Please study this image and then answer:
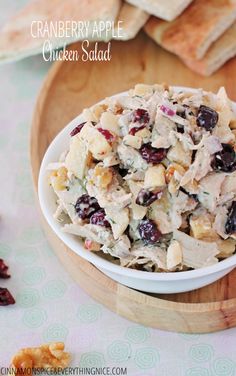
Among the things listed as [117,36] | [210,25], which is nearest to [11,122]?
[117,36]

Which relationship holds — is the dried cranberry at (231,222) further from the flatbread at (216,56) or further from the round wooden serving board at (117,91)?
the flatbread at (216,56)

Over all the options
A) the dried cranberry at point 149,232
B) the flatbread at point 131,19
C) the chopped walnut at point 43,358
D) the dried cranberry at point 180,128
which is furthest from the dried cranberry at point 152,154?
the flatbread at point 131,19

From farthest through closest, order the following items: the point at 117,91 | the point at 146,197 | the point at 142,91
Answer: the point at 117,91
the point at 142,91
the point at 146,197

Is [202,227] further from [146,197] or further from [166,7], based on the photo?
[166,7]

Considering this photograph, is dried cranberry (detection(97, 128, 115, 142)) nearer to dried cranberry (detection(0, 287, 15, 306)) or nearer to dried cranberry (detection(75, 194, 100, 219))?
dried cranberry (detection(75, 194, 100, 219))

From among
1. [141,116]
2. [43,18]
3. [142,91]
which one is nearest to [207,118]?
[141,116]

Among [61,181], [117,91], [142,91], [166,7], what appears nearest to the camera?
[61,181]
